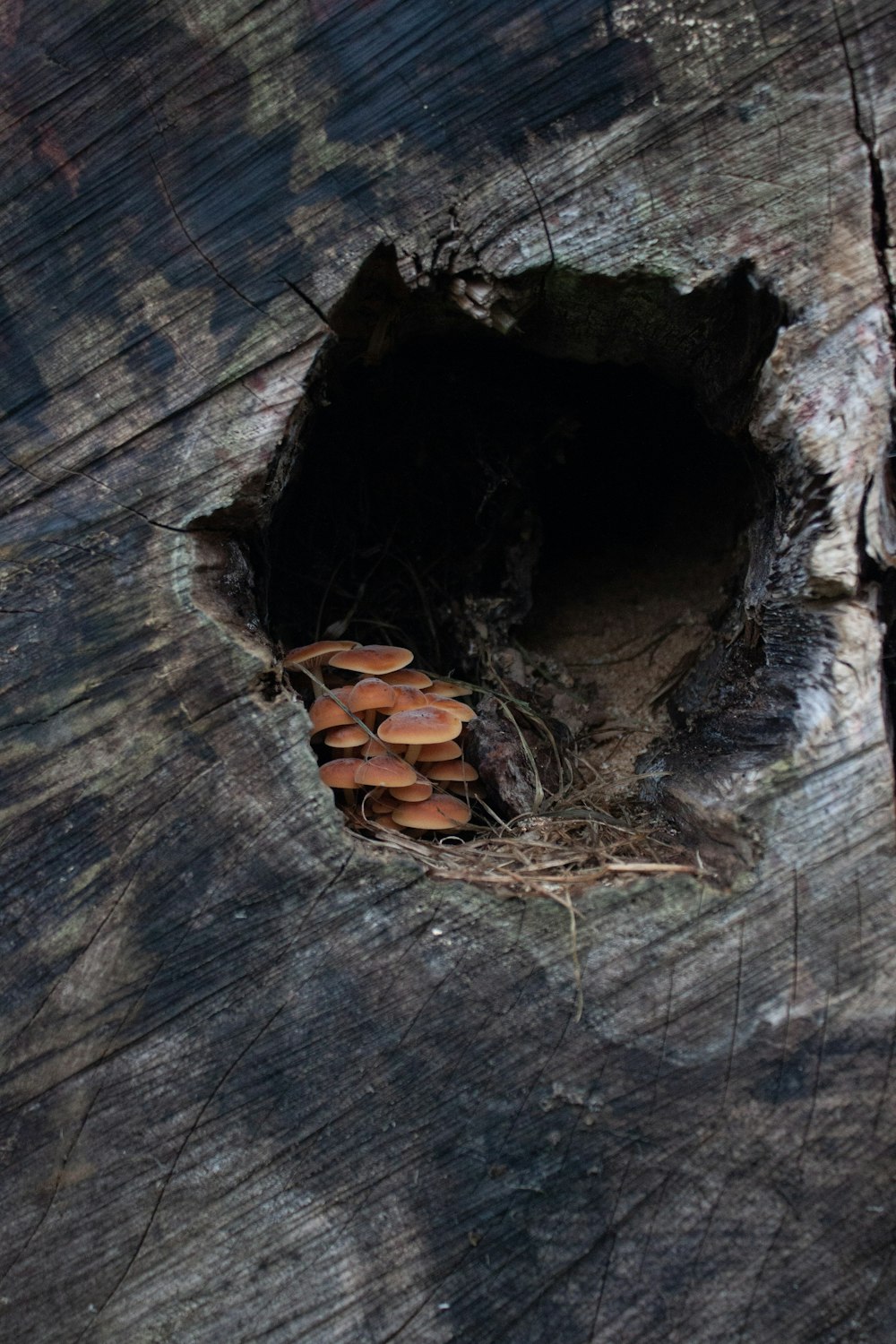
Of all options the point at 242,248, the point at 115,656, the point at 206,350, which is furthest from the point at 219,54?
the point at 115,656

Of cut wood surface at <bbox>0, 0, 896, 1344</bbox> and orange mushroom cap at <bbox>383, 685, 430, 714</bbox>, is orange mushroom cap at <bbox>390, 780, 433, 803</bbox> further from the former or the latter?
cut wood surface at <bbox>0, 0, 896, 1344</bbox>

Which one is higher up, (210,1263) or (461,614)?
(461,614)

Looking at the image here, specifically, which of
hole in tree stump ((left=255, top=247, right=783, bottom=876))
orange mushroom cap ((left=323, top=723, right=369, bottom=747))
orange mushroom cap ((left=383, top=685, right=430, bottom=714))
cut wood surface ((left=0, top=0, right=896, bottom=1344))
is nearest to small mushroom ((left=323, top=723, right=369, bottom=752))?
orange mushroom cap ((left=323, top=723, right=369, bottom=747))

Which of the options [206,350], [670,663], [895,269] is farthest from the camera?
[670,663]

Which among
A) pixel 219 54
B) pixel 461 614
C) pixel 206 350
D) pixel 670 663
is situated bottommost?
pixel 670 663

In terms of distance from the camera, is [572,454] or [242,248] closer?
[242,248]

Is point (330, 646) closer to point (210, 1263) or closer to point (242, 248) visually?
point (242, 248)
